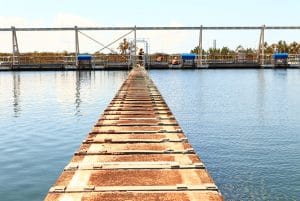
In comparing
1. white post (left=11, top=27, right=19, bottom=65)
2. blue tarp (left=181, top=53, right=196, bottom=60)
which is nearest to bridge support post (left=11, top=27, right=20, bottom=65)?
white post (left=11, top=27, right=19, bottom=65)

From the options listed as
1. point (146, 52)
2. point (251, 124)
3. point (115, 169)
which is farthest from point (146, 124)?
point (146, 52)

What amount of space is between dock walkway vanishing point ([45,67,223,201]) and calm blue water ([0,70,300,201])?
2.24m

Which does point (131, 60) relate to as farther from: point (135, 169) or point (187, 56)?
point (135, 169)

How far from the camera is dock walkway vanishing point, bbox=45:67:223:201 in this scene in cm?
564

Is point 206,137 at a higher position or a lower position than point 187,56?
lower

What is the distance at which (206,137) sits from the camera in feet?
55.5

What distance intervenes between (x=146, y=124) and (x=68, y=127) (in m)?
8.81

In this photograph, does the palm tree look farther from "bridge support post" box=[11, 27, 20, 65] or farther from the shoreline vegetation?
"bridge support post" box=[11, 27, 20, 65]

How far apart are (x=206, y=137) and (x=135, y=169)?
10.3 meters

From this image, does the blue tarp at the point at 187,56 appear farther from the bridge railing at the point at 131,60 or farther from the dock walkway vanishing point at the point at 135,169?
the dock walkway vanishing point at the point at 135,169

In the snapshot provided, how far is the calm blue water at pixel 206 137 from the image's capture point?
10.8 meters

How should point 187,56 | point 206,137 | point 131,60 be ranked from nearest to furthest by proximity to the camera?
1. point 206,137
2. point 131,60
3. point 187,56

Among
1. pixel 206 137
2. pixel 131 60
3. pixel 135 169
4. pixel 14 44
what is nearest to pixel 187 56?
pixel 131 60

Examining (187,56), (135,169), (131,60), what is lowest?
(135,169)
